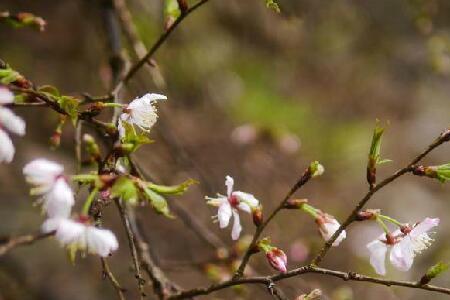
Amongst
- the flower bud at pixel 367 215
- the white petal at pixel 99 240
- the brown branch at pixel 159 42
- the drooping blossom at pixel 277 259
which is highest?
the brown branch at pixel 159 42

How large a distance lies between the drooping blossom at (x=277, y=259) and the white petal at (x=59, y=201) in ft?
1.20

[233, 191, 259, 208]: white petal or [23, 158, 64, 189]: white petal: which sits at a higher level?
[23, 158, 64, 189]: white petal

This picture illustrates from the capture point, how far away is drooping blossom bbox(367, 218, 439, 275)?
111cm

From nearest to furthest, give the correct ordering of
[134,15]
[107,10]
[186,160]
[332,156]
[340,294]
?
[340,294], [107,10], [186,160], [134,15], [332,156]

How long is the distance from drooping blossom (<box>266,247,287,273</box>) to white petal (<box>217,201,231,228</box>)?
90 millimetres

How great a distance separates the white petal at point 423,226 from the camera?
1101 mm

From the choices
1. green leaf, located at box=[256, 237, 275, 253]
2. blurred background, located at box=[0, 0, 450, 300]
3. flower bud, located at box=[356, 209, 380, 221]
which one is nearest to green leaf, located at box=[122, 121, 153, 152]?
green leaf, located at box=[256, 237, 275, 253]

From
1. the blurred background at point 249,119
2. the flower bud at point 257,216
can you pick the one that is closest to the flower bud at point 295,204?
the flower bud at point 257,216

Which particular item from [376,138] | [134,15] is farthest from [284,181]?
[376,138]

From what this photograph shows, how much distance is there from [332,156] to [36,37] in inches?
78.8

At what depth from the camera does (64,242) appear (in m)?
0.86

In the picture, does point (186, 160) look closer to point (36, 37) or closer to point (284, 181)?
point (284, 181)

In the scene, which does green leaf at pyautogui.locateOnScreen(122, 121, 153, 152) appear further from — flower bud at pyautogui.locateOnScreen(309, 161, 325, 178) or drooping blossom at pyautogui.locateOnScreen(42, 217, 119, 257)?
flower bud at pyautogui.locateOnScreen(309, 161, 325, 178)

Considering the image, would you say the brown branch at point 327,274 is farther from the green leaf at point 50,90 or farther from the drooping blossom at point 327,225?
the green leaf at point 50,90
